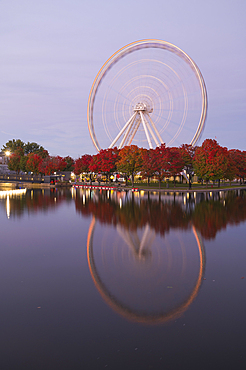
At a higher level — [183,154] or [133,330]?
[183,154]

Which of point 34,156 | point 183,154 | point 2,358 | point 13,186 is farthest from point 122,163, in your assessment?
point 2,358

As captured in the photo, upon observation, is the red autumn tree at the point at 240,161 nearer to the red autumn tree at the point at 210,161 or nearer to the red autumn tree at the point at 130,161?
the red autumn tree at the point at 210,161

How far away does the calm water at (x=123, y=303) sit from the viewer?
4.88 m

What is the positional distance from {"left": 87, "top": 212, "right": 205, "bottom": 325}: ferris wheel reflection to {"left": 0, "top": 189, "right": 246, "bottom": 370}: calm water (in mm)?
30

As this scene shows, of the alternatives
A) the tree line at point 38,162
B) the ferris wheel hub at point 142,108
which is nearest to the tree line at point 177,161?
the ferris wheel hub at point 142,108

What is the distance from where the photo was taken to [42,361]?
4742 mm

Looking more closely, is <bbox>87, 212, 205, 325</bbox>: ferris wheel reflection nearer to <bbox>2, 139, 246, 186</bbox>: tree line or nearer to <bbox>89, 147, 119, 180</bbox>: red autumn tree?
<bbox>2, 139, 246, 186</bbox>: tree line

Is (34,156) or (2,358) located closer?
(2,358)

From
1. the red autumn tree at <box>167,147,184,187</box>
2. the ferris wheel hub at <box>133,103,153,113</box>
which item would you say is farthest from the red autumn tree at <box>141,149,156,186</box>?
the ferris wheel hub at <box>133,103,153,113</box>

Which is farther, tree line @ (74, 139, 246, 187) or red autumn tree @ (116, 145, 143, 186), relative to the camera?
red autumn tree @ (116, 145, 143, 186)

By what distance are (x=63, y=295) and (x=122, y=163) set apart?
5930 centimetres

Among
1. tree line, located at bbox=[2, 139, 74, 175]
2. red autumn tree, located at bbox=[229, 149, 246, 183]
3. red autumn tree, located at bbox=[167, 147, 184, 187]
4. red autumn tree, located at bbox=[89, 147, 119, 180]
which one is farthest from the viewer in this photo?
tree line, located at bbox=[2, 139, 74, 175]

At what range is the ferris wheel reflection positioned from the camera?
21.3 feet

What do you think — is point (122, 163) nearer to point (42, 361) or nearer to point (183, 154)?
point (183, 154)
